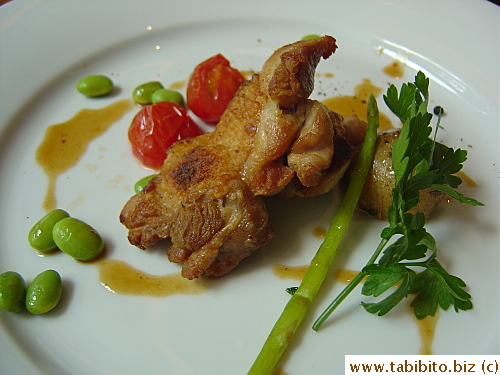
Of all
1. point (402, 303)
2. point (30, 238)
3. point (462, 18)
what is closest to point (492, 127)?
point (462, 18)

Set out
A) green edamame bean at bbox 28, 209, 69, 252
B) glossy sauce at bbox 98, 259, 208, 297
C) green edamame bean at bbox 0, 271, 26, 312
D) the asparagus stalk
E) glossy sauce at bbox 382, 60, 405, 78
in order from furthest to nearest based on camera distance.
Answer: glossy sauce at bbox 382, 60, 405, 78
green edamame bean at bbox 28, 209, 69, 252
glossy sauce at bbox 98, 259, 208, 297
green edamame bean at bbox 0, 271, 26, 312
the asparagus stalk

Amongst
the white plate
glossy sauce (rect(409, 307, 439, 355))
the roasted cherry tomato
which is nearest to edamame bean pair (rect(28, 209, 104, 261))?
the white plate

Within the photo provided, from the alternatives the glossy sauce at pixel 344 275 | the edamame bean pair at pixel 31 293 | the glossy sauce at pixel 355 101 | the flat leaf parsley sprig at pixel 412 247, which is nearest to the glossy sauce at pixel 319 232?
the glossy sauce at pixel 344 275

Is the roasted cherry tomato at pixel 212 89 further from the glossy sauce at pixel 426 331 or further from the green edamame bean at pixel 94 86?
the glossy sauce at pixel 426 331

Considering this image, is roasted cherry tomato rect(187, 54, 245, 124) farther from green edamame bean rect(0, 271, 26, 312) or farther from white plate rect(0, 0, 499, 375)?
green edamame bean rect(0, 271, 26, 312)

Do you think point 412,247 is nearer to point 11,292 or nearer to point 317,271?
point 317,271

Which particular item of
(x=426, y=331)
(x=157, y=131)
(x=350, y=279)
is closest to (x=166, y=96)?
(x=157, y=131)

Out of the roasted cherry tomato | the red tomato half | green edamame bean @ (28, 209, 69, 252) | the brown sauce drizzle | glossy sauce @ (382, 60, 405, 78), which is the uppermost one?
glossy sauce @ (382, 60, 405, 78)

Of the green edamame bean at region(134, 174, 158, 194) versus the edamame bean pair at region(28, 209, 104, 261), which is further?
the green edamame bean at region(134, 174, 158, 194)
